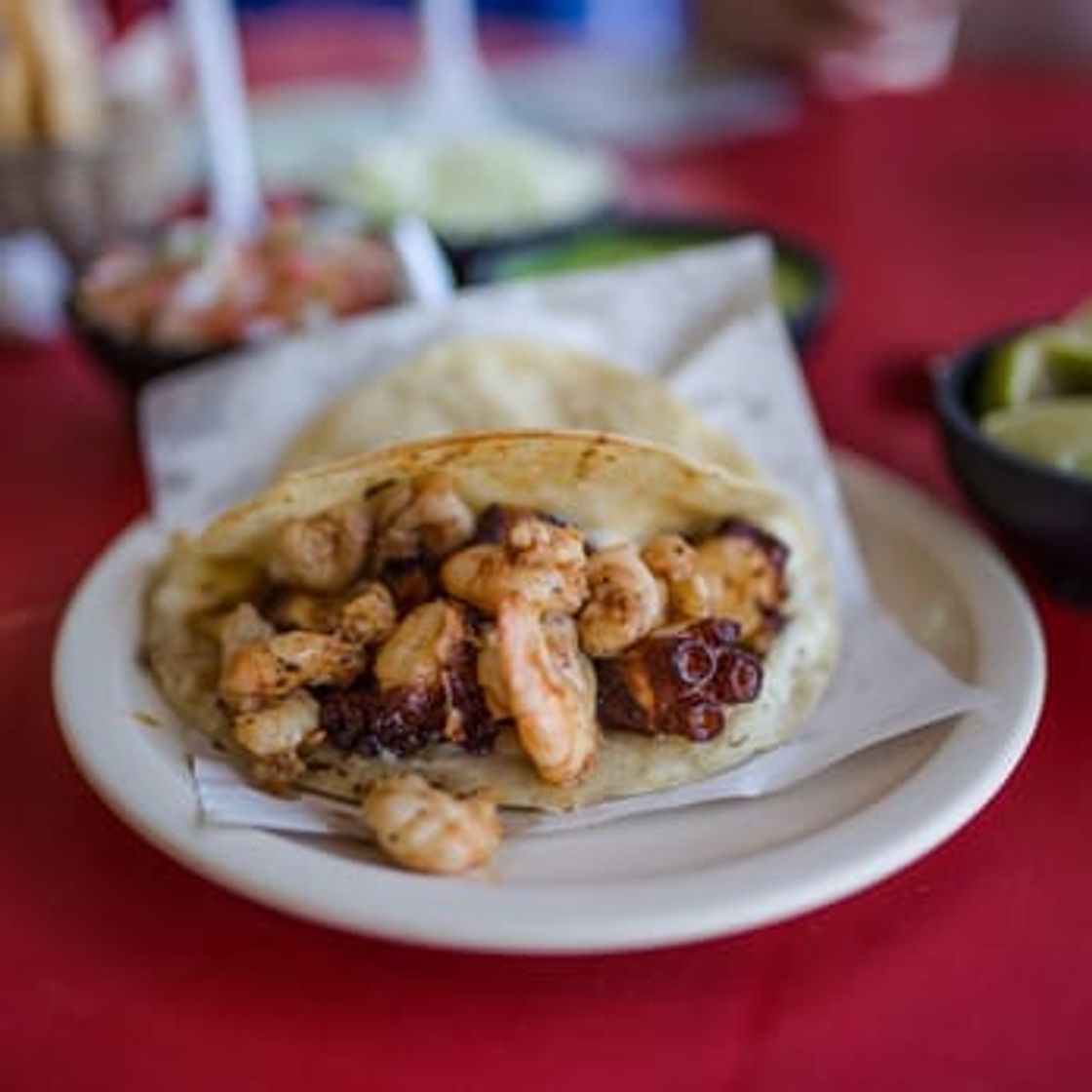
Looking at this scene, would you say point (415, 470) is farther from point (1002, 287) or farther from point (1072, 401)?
point (1002, 287)

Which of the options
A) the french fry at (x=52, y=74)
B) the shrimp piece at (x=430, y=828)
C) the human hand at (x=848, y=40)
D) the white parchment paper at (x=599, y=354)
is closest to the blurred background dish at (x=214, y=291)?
the white parchment paper at (x=599, y=354)

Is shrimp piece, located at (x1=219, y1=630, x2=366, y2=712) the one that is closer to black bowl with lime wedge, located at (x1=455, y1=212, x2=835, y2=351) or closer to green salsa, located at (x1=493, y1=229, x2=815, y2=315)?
black bowl with lime wedge, located at (x1=455, y1=212, x2=835, y2=351)

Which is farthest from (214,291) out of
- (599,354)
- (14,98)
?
(14,98)

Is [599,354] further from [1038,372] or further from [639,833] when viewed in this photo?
[639,833]

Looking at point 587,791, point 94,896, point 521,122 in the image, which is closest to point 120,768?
point 94,896

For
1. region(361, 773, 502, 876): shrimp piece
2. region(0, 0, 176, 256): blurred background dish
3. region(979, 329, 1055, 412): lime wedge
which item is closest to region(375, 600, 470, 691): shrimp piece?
region(361, 773, 502, 876): shrimp piece
